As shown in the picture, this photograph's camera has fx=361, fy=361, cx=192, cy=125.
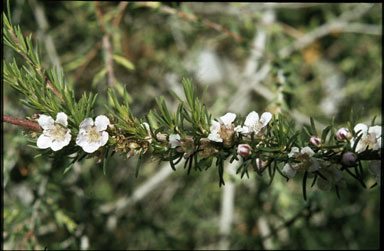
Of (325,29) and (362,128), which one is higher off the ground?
(325,29)

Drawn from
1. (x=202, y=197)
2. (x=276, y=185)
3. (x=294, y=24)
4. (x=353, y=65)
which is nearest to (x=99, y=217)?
(x=202, y=197)

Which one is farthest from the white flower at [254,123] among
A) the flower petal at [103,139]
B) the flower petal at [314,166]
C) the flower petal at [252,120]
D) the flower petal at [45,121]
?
the flower petal at [45,121]

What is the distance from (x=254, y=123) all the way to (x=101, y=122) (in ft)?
0.97

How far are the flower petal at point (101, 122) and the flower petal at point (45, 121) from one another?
9 centimetres

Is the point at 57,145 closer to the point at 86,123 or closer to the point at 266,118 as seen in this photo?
the point at 86,123

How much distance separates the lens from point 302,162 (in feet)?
2.21

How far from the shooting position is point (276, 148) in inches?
26.9

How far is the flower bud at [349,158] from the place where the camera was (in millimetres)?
634

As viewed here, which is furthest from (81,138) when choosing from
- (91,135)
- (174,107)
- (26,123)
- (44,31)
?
(174,107)

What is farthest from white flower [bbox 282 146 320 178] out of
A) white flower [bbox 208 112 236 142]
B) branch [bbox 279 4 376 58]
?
branch [bbox 279 4 376 58]

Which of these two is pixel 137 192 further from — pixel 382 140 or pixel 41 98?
pixel 382 140

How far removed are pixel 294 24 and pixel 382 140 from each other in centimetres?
226

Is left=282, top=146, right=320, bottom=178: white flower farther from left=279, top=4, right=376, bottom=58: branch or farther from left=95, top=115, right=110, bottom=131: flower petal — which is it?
left=279, top=4, right=376, bottom=58: branch

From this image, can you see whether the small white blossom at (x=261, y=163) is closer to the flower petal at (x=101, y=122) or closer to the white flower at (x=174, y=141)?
the white flower at (x=174, y=141)
